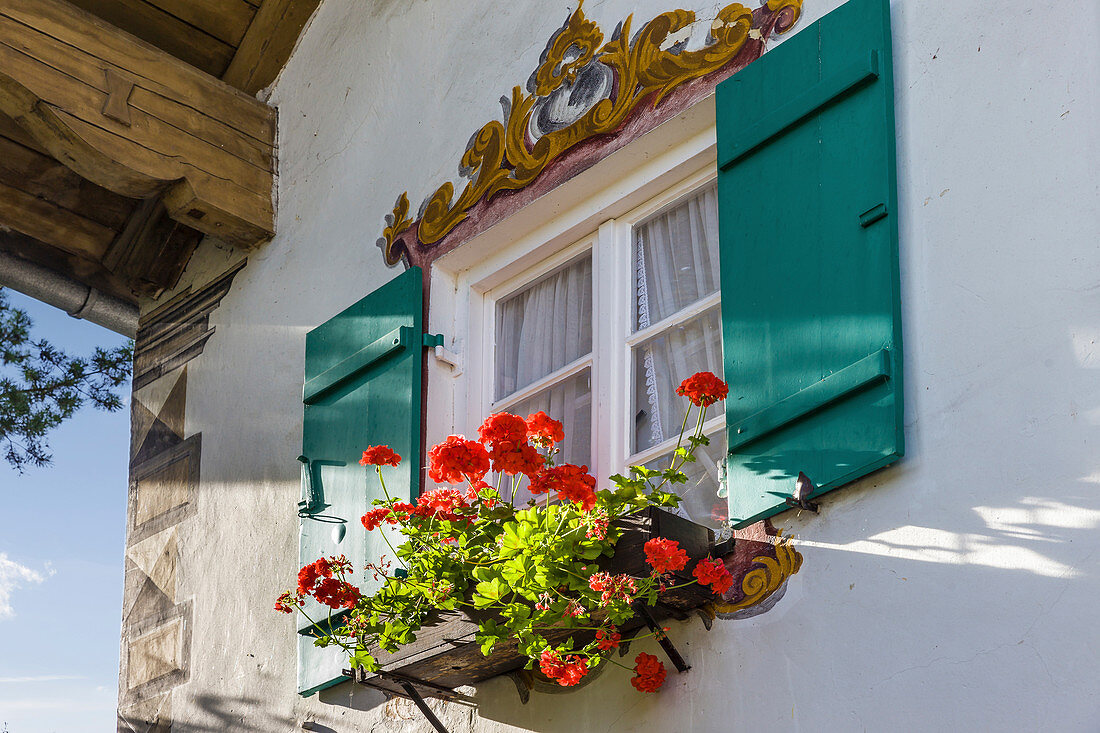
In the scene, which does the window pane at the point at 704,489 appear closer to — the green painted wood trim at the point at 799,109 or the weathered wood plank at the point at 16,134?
the green painted wood trim at the point at 799,109

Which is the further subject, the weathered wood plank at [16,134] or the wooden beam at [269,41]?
the wooden beam at [269,41]

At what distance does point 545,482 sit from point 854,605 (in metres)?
0.66

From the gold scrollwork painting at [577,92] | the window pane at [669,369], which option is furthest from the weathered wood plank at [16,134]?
the window pane at [669,369]

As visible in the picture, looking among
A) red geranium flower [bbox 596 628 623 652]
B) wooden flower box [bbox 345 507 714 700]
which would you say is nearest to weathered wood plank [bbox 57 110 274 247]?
wooden flower box [bbox 345 507 714 700]

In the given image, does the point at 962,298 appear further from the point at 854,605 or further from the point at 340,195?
the point at 340,195

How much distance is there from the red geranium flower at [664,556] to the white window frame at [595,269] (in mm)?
632

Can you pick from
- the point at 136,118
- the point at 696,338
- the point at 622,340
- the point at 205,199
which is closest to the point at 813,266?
the point at 696,338

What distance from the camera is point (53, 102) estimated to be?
4.62 meters

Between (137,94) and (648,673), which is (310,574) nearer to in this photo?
(648,673)

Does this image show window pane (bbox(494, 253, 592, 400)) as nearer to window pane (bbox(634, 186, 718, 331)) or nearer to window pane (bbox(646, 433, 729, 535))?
window pane (bbox(634, 186, 718, 331))

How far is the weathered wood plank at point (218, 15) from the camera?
5.28m

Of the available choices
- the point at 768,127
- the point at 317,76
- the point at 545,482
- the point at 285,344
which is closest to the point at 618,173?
the point at 768,127

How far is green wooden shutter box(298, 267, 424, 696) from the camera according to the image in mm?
3984

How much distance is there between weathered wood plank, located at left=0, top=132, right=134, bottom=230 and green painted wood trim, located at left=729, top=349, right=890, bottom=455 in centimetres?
320
